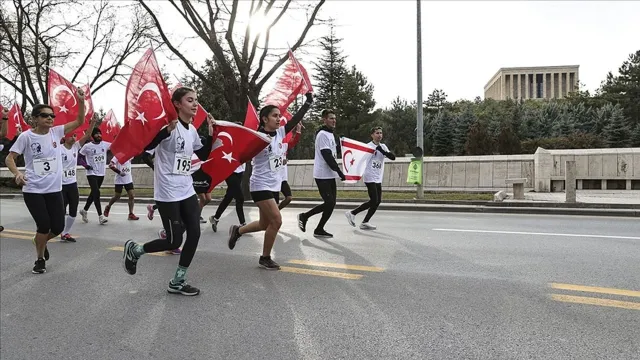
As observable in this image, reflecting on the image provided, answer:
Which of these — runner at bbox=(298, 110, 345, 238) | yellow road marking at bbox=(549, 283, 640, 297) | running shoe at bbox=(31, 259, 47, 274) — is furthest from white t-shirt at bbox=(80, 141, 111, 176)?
yellow road marking at bbox=(549, 283, 640, 297)

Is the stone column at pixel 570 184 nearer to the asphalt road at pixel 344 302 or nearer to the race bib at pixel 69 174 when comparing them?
the asphalt road at pixel 344 302

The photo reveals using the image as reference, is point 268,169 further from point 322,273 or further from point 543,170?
point 543,170

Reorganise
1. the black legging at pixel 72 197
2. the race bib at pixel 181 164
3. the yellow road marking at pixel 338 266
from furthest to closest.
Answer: the black legging at pixel 72 197, the yellow road marking at pixel 338 266, the race bib at pixel 181 164

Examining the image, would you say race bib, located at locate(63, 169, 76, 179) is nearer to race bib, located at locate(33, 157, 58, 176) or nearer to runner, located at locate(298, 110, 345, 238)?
race bib, located at locate(33, 157, 58, 176)

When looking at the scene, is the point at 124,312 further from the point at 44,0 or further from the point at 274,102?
the point at 44,0

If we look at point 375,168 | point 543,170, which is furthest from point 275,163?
point 543,170

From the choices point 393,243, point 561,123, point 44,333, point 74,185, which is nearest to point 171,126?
point 44,333

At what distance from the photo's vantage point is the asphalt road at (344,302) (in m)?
3.19

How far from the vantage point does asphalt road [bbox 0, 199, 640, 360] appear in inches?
126

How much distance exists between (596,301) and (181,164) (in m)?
3.66

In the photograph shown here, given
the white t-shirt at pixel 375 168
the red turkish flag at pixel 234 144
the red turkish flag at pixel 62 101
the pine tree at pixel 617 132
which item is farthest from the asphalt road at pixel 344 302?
the pine tree at pixel 617 132

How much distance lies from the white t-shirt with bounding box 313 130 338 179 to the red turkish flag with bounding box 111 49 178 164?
122 inches

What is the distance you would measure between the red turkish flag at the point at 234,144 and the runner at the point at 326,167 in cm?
194

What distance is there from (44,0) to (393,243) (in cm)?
2445
